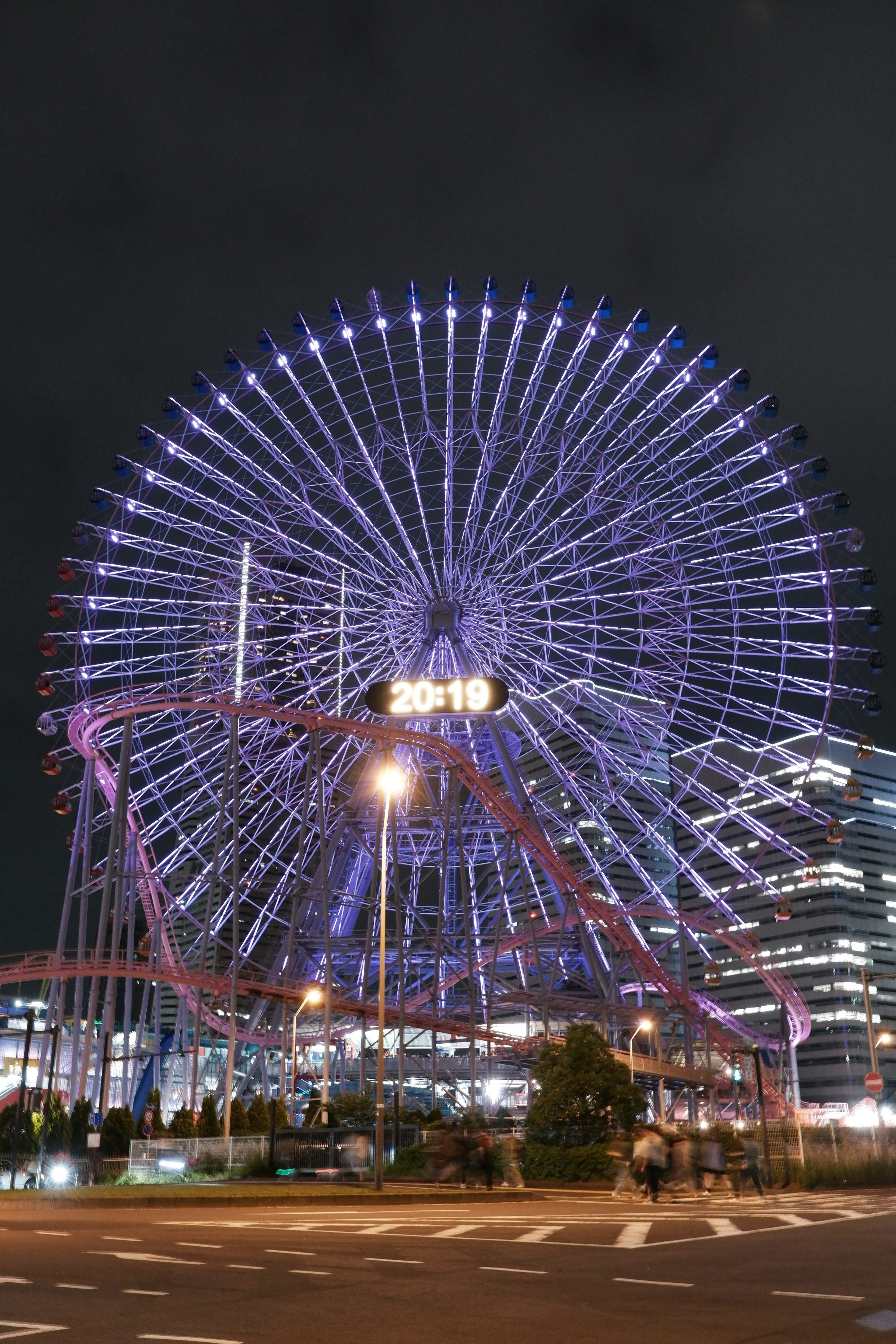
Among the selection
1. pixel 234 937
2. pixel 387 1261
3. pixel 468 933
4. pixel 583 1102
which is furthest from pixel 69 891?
pixel 387 1261

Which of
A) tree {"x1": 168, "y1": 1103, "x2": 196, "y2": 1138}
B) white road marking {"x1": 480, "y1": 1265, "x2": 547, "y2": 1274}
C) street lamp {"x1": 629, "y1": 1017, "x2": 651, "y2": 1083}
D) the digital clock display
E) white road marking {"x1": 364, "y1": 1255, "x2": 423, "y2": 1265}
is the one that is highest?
the digital clock display

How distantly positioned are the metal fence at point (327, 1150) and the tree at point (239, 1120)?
5202 mm

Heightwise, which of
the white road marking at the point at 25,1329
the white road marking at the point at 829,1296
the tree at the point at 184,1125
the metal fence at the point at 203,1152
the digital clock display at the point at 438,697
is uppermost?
the digital clock display at the point at 438,697

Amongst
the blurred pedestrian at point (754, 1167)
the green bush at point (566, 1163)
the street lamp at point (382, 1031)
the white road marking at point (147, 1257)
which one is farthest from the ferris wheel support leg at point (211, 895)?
the white road marking at point (147, 1257)

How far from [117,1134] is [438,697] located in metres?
18.4

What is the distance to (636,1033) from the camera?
175 feet

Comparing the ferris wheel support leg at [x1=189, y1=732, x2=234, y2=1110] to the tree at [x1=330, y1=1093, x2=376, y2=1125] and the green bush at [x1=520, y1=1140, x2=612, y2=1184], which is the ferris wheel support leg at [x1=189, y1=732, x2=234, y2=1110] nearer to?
the tree at [x1=330, y1=1093, x2=376, y2=1125]

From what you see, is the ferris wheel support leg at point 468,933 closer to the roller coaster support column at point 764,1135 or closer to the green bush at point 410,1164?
the green bush at point 410,1164

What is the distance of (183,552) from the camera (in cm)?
4269

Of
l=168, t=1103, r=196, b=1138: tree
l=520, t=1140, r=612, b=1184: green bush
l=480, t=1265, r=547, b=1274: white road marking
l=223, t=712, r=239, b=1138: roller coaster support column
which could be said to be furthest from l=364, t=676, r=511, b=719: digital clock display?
l=168, t=1103, r=196, b=1138: tree

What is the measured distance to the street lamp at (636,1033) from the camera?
45.3 meters

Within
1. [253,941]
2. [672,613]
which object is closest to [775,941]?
[253,941]

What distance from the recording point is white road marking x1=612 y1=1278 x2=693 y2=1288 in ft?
32.6

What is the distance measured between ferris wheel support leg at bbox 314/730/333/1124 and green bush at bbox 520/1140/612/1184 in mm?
6807
